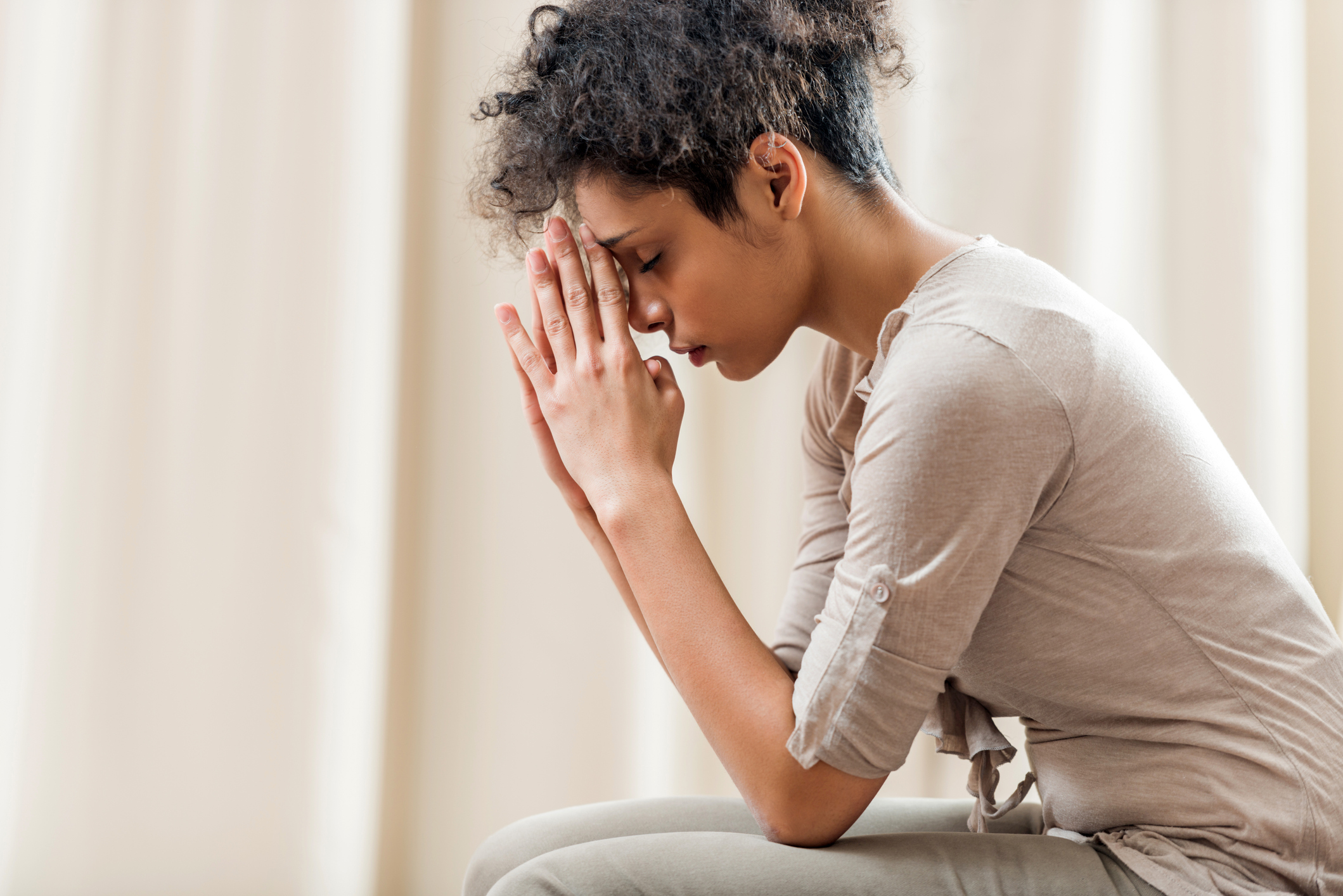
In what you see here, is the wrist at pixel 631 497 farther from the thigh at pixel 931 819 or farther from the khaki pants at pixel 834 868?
the thigh at pixel 931 819

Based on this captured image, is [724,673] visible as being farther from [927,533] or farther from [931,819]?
[931,819]

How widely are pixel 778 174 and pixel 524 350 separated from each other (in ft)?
0.90

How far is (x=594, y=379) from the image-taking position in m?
0.78

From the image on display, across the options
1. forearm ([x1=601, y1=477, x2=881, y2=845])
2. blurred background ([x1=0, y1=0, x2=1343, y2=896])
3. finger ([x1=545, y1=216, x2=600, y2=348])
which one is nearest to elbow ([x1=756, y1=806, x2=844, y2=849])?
forearm ([x1=601, y1=477, x2=881, y2=845])

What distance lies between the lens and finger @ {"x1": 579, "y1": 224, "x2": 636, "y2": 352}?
2.56ft

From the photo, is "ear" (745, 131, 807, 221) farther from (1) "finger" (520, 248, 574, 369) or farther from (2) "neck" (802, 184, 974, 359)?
(1) "finger" (520, 248, 574, 369)

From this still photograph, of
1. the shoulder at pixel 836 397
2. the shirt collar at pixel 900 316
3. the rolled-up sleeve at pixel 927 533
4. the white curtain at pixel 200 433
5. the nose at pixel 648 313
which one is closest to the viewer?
the rolled-up sleeve at pixel 927 533

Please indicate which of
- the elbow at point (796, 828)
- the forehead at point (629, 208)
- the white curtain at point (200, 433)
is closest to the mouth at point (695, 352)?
the forehead at point (629, 208)

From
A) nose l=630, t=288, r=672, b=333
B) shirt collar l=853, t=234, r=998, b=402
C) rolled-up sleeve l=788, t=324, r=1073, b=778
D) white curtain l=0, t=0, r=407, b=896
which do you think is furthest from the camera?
white curtain l=0, t=0, r=407, b=896

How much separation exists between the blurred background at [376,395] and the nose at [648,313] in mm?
484

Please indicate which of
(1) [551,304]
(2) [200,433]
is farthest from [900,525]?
(2) [200,433]

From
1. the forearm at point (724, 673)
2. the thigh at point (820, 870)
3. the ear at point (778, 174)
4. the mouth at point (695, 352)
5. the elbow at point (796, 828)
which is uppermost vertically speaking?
the ear at point (778, 174)

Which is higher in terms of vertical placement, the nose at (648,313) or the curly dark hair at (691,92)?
the curly dark hair at (691,92)

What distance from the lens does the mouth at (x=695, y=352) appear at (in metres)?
0.79
